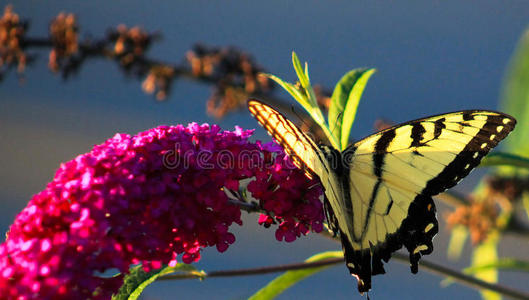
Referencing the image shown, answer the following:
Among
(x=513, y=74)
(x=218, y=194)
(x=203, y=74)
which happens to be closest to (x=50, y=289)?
(x=218, y=194)

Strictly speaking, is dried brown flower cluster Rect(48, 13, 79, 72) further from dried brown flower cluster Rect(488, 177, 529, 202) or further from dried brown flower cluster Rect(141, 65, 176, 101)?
dried brown flower cluster Rect(488, 177, 529, 202)

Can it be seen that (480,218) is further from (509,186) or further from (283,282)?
(283,282)

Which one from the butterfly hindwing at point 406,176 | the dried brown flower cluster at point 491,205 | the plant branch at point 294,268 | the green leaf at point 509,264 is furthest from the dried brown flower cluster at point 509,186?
the butterfly hindwing at point 406,176

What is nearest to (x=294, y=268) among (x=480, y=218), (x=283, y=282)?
(x=283, y=282)

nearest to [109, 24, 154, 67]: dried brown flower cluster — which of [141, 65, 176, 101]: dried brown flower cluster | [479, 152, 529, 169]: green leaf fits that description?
[141, 65, 176, 101]: dried brown flower cluster

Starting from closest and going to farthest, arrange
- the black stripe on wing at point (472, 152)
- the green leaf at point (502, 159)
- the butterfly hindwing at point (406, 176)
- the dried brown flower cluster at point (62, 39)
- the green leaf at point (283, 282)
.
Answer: the black stripe on wing at point (472, 152), the butterfly hindwing at point (406, 176), the green leaf at point (502, 159), the green leaf at point (283, 282), the dried brown flower cluster at point (62, 39)

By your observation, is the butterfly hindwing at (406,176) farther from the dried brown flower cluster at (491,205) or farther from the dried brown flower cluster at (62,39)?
the dried brown flower cluster at (62,39)
